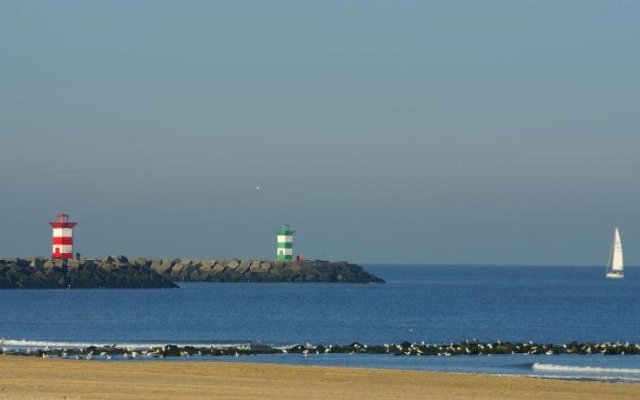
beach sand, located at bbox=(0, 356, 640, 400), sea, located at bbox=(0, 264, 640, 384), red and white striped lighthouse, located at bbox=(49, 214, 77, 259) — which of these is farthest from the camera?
red and white striped lighthouse, located at bbox=(49, 214, 77, 259)

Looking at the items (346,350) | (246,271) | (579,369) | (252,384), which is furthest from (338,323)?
(246,271)

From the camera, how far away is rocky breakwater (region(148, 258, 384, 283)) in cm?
13175

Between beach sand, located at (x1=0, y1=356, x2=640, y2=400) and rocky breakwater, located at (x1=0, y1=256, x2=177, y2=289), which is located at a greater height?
rocky breakwater, located at (x1=0, y1=256, x2=177, y2=289)

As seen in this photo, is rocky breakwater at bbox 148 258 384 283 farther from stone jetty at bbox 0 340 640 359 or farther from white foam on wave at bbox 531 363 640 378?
white foam on wave at bbox 531 363 640 378

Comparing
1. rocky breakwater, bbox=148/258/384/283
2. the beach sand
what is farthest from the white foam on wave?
rocky breakwater, bbox=148/258/384/283

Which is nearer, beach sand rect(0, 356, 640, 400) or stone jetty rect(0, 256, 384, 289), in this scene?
beach sand rect(0, 356, 640, 400)

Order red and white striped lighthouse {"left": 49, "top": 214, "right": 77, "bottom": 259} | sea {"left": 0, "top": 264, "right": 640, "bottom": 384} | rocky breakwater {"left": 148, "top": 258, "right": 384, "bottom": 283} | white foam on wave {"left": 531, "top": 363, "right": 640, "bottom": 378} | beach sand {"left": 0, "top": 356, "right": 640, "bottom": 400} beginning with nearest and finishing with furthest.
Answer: beach sand {"left": 0, "top": 356, "right": 640, "bottom": 400} → white foam on wave {"left": 531, "top": 363, "right": 640, "bottom": 378} → sea {"left": 0, "top": 264, "right": 640, "bottom": 384} → red and white striped lighthouse {"left": 49, "top": 214, "right": 77, "bottom": 259} → rocky breakwater {"left": 148, "top": 258, "right": 384, "bottom": 283}

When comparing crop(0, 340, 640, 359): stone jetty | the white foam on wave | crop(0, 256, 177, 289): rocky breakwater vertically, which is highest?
crop(0, 256, 177, 289): rocky breakwater

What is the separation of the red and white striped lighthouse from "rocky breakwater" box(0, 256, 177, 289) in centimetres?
77

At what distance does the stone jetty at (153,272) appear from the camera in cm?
10662

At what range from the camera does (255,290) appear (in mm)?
113438

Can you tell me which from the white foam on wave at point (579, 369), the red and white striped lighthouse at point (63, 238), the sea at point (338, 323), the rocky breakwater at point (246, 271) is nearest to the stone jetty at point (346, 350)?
the sea at point (338, 323)

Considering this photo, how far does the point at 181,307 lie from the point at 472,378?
53966 mm

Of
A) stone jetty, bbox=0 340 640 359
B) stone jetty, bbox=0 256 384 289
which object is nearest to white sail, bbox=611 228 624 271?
stone jetty, bbox=0 256 384 289
